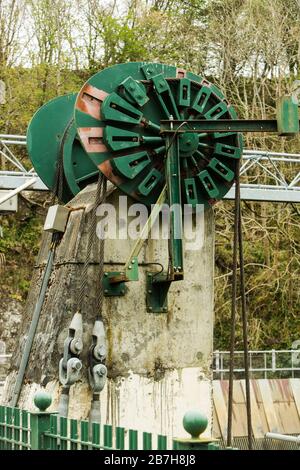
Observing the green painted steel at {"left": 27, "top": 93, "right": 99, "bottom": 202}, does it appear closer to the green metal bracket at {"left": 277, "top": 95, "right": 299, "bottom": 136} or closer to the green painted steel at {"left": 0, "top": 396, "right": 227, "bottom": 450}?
the green metal bracket at {"left": 277, "top": 95, "right": 299, "bottom": 136}

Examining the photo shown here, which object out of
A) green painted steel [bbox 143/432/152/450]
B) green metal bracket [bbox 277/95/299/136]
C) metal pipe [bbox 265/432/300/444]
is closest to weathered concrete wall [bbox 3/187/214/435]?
metal pipe [bbox 265/432/300/444]

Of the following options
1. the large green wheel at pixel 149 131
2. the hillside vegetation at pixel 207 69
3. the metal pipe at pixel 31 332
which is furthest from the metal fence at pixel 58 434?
the hillside vegetation at pixel 207 69

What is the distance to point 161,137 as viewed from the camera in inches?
378

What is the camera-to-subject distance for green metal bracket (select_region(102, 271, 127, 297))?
939 centimetres

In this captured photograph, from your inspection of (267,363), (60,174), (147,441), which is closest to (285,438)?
(60,174)

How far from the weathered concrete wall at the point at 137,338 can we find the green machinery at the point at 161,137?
0.57ft

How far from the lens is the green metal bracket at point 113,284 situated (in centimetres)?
939

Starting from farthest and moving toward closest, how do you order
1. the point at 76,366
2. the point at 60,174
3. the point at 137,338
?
the point at 60,174
the point at 137,338
the point at 76,366

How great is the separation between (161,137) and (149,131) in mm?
111

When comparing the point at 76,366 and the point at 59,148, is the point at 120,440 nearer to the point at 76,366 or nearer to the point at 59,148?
the point at 76,366

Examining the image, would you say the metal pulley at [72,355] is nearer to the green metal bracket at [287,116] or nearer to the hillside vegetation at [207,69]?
the green metal bracket at [287,116]

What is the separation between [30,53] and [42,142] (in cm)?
2174

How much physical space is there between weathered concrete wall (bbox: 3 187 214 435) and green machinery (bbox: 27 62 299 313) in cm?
17

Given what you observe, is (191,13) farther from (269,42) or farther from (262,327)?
(262,327)
